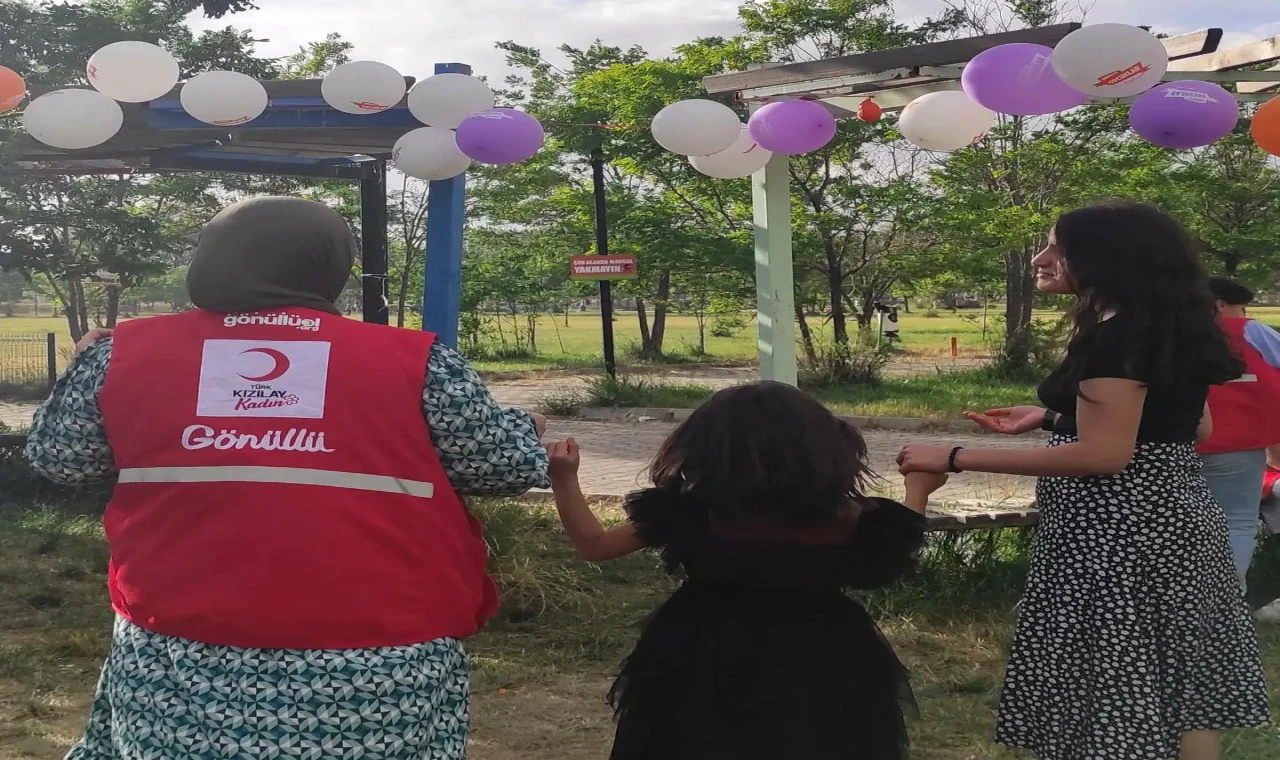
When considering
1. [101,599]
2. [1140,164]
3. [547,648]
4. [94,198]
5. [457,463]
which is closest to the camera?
[457,463]

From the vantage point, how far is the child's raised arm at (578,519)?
2023 millimetres

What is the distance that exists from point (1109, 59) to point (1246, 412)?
1.25 meters

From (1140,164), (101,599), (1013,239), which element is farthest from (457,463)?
(1140,164)

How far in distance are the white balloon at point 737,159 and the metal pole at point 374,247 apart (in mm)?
1816

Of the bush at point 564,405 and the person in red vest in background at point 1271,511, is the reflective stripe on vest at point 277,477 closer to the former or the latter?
the person in red vest in background at point 1271,511

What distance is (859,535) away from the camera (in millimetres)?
1881

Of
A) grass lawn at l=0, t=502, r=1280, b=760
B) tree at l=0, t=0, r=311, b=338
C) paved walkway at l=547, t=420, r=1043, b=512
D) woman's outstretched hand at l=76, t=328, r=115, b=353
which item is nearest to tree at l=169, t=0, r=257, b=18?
tree at l=0, t=0, r=311, b=338

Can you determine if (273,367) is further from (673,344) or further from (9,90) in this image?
(673,344)

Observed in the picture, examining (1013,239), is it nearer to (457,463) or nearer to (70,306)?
A: (457,463)

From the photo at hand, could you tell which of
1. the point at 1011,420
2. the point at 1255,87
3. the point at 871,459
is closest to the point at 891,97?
the point at 1255,87

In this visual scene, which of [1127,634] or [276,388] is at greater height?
[276,388]

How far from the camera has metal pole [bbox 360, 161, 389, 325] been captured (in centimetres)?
585

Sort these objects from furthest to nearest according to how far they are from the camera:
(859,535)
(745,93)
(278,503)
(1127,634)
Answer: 1. (745,93)
2. (1127,634)
3. (859,535)
4. (278,503)

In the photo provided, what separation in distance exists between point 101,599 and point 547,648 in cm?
226
